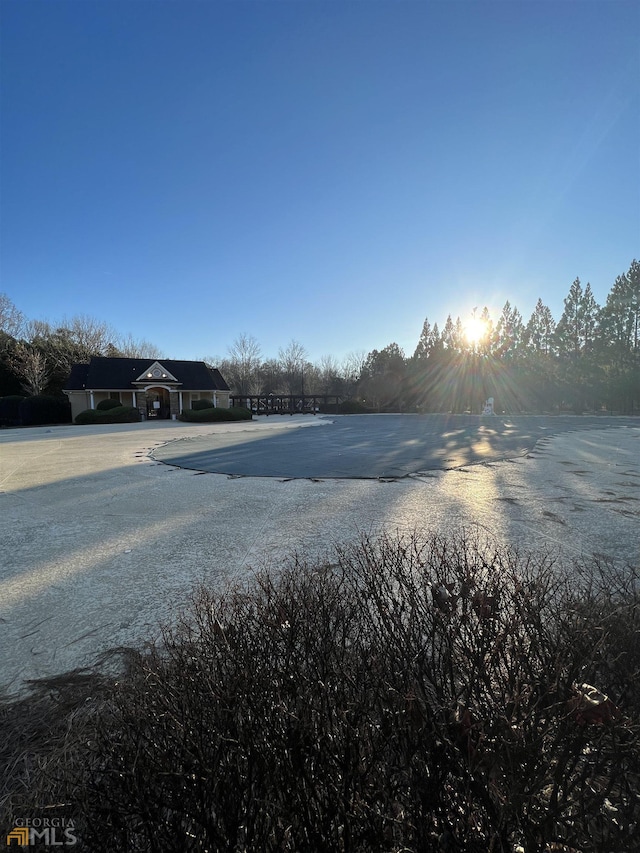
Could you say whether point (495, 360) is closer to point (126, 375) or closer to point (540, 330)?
point (540, 330)

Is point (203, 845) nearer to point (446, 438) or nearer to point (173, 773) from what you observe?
point (173, 773)

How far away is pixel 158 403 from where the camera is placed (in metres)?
29.8

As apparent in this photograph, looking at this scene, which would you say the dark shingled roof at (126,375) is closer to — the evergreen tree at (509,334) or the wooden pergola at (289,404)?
the wooden pergola at (289,404)

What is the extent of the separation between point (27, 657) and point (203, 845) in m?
2.05

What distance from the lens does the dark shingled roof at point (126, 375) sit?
1093 inches

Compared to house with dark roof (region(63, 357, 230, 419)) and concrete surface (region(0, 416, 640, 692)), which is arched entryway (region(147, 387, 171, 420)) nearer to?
house with dark roof (region(63, 357, 230, 419))

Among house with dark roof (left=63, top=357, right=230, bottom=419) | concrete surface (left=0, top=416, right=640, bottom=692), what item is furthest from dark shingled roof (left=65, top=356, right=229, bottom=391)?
concrete surface (left=0, top=416, right=640, bottom=692)

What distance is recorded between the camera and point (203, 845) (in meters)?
0.90

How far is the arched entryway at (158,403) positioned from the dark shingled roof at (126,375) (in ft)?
4.35

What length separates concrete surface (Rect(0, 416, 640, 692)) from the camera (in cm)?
264

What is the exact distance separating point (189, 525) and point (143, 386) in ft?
90.1

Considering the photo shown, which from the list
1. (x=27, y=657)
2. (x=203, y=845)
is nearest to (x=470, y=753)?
(x=203, y=845)

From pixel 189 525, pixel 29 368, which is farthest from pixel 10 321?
pixel 189 525

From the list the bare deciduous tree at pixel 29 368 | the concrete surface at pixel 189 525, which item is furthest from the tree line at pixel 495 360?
the concrete surface at pixel 189 525
